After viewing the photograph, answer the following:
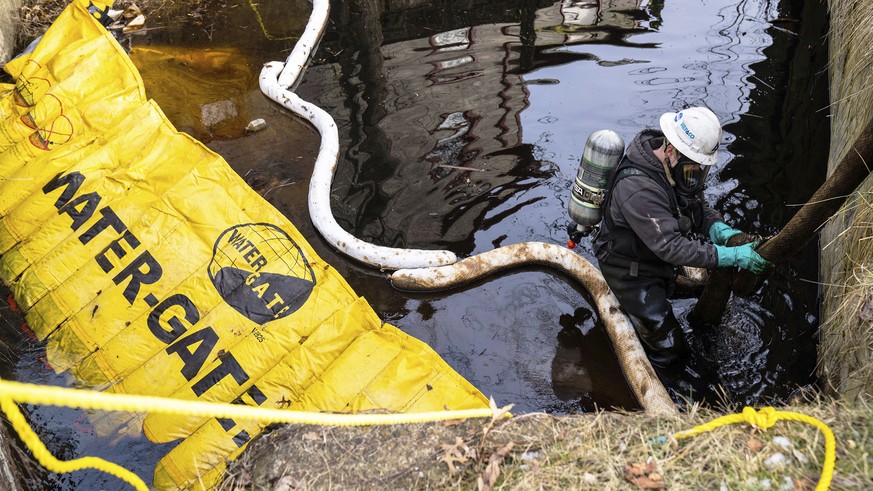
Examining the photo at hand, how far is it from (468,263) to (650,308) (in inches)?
74.6

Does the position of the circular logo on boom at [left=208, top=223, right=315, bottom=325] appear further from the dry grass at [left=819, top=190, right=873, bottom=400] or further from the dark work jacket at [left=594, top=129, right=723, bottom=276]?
the dry grass at [left=819, top=190, right=873, bottom=400]

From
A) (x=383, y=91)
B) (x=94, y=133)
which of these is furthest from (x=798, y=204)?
(x=94, y=133)

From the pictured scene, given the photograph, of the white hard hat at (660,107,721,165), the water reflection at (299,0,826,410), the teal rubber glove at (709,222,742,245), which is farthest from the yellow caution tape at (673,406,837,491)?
the water reflection at (299,0,826,410)

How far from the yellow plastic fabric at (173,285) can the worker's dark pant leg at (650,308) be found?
5.03 feet

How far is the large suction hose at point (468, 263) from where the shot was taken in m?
4.97

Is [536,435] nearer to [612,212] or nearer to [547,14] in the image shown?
[612,212]

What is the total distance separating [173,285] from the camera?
5.40 meters

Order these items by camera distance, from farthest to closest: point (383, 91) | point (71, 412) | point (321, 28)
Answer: point (321, 28)
point (383, 91)
point (71, 412)

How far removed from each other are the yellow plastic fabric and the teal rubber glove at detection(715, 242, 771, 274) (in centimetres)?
216

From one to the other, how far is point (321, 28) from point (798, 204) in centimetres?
756

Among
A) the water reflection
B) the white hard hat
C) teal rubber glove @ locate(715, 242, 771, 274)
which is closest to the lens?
the white hard hat

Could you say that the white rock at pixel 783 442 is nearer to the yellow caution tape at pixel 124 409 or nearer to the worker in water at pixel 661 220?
the yellow caution tape at pixel 124 409

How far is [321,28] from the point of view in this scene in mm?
9734

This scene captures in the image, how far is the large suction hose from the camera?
16.3ft
